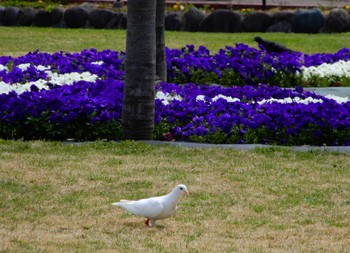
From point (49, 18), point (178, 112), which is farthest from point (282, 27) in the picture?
point (178, 112)

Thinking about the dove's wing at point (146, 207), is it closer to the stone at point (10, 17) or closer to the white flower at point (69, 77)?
the white flower at point (69, 77)

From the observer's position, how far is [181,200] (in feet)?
24.6

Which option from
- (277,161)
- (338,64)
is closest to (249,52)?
(338,64)

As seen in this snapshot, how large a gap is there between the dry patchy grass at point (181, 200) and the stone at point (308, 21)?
1253 centimetres

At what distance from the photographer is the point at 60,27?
21.9 m

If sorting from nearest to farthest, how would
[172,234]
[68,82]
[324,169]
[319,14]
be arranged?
[172,234] → [324,169] → [68,82] → [319,14]

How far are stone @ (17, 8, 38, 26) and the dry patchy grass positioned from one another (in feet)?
42.9

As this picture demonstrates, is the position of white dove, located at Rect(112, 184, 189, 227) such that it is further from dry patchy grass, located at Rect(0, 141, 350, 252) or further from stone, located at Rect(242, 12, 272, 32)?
stone, located at Rect(242, 12, 272, 32)

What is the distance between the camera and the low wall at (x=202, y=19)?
2133 centimetres

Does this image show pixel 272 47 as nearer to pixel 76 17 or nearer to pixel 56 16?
pixel 76 17

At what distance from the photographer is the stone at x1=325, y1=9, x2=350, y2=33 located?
21250 mm

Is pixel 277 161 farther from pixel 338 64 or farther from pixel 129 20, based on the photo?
pixel 338 64

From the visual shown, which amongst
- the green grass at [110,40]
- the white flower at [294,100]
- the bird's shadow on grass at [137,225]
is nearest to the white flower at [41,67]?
the white flower at [294,100]

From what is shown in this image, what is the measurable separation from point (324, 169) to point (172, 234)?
2.36 m
